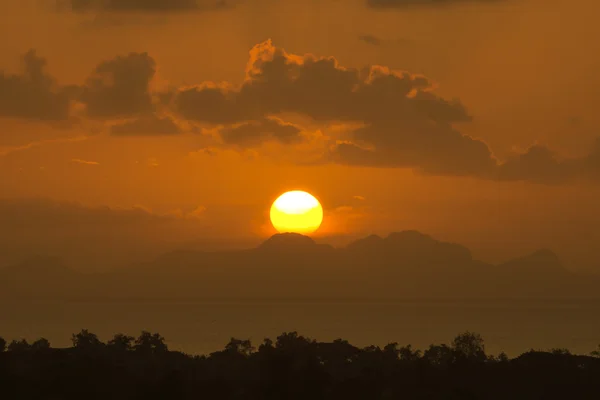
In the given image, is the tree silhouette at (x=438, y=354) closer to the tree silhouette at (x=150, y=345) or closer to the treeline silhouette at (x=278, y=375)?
the treeline silhouette at (x=278, y=375)

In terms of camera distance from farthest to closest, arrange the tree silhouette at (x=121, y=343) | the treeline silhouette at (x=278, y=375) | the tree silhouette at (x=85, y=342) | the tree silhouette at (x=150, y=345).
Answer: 1. the tree silhouette at (x=150, y=345)
2. the tree silhouette at (x=121, y=343)
3. the tree silhouette at (x=85, y=342)
4. the treeline silhouette at (x=278, y=375)

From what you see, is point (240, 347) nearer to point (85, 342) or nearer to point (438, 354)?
point (85, 342)

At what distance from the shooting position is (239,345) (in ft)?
629

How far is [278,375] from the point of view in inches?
4535

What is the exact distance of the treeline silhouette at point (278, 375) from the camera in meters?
109

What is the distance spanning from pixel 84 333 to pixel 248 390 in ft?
218

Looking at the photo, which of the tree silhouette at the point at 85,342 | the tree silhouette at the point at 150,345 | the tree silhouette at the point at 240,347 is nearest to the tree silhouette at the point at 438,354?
the tree silhouette at the point at 240,347

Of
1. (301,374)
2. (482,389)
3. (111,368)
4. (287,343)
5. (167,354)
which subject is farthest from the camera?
(167,354)

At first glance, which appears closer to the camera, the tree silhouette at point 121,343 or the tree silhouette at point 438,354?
the tree silhouette at point 121,343

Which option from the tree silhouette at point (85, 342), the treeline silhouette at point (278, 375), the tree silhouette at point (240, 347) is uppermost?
the tree silhouette at point (240, 347)

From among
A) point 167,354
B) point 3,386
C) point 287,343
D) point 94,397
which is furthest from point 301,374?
point 167,354

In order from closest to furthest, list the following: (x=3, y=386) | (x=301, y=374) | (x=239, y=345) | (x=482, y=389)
Answer: (x=3, y=386) < (x=301, y=374) < (x=482, y=389) < (x=239, y=345)

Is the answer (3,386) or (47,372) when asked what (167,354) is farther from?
(3,386)

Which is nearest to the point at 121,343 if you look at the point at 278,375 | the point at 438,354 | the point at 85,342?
the point at 85,342
